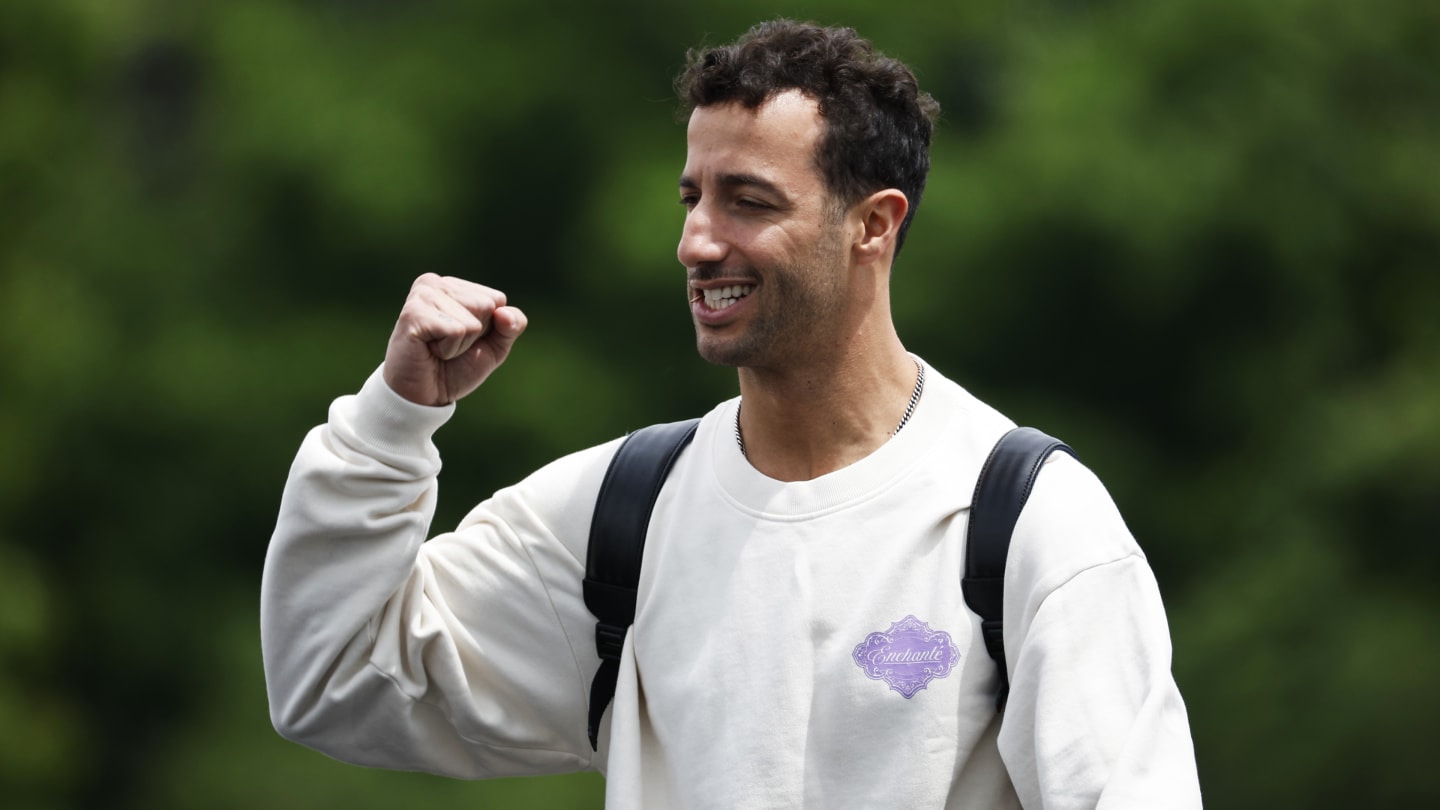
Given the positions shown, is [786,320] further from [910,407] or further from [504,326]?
[504,326]

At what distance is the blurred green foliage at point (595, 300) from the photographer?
984cm

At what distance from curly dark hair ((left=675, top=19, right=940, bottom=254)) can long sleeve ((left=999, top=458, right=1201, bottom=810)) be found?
1.86ft

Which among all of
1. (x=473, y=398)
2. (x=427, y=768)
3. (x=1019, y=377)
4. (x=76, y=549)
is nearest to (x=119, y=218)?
(x=76, y=549)

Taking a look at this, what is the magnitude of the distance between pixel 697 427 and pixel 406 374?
0.52 m

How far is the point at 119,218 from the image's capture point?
11.5 m

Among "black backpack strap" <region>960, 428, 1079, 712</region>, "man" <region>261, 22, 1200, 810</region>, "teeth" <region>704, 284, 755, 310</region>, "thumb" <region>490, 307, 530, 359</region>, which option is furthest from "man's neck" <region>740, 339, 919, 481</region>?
"thumb" <region>490, 307, 530, 359</region>

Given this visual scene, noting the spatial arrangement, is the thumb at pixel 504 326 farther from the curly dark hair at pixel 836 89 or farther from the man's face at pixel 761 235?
the curly dark hair at pixel 836 89

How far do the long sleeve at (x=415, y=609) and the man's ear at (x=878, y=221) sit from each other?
0.53 m

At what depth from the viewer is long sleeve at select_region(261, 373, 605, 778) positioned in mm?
2920

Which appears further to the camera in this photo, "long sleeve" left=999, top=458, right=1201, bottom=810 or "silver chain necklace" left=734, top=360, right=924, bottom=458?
"silver chain necklace" left=734, top=360, right=924, bottom=458

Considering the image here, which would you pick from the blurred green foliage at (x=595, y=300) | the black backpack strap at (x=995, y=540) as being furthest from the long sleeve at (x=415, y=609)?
the blurred green foliage at (x=595, y=300)

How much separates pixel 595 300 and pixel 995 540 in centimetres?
811

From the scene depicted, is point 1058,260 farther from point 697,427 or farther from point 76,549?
point 697,427

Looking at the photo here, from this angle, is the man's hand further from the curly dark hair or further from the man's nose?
the curly dark hair
